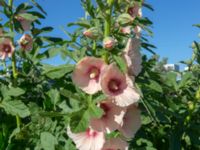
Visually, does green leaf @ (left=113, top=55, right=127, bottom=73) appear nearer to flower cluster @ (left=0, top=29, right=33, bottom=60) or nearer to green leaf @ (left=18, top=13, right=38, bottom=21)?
green leaf @ (left=18, top=13, right=38, bottom=21)

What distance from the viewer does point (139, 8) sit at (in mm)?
2797

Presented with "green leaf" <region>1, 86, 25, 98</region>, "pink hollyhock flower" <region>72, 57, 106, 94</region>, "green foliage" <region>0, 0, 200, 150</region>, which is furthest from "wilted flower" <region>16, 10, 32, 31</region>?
"pink hollyhock flower" <region>72, 57, 106, 94</region>

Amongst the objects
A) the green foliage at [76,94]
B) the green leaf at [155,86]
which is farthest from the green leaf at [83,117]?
the green leaf at [155,86]

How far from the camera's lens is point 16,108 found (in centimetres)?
285

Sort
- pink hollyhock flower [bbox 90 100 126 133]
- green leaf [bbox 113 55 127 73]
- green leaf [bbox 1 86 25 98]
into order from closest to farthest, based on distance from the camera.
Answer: green leaf [bbox 113 55 127 73] < pink hollyhock flower [bbox 90 100 126 133] < green leaf [bbox 1 86 25 98]

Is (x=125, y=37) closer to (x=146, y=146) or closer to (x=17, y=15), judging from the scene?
(x=146, y=146)

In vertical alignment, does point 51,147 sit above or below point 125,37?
below

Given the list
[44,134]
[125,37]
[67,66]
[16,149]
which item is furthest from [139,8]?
[16,149]

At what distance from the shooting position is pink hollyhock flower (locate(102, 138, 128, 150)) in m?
2.29

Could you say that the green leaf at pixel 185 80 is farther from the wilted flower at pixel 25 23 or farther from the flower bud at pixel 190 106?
the wilted flower at pixel 25 23

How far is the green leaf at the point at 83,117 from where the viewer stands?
211cm

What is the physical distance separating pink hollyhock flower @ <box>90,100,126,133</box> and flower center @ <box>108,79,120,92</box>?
0.20ft

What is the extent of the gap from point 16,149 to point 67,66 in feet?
3.00

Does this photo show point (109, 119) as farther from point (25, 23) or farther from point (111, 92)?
point (25, 23)
